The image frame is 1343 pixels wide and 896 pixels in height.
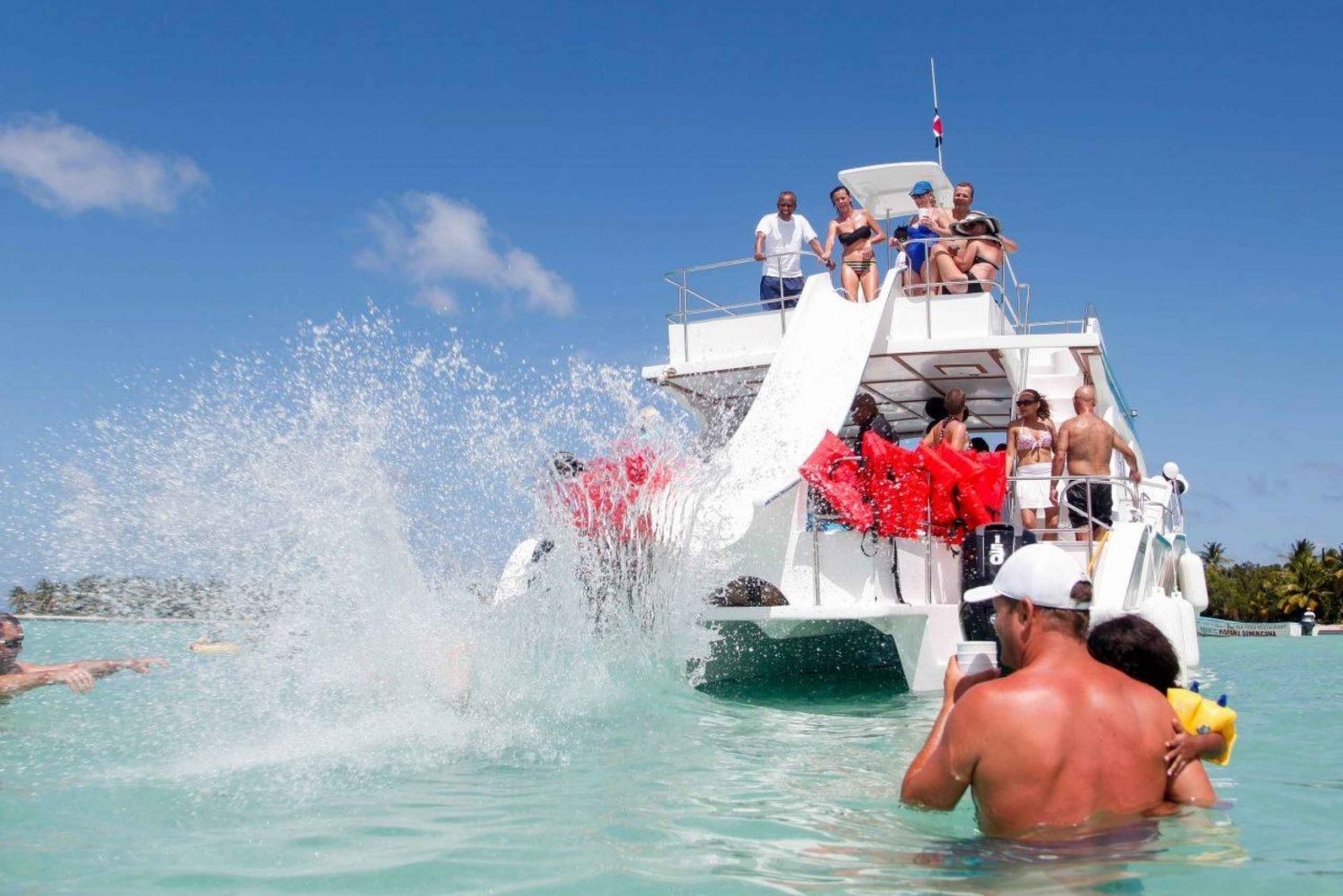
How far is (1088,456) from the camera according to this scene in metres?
9.83

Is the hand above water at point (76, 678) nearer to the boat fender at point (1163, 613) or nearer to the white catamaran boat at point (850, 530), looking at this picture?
the white catamaran boat at point (850, 530)

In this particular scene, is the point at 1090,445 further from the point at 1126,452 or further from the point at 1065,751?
the point at 1065,751

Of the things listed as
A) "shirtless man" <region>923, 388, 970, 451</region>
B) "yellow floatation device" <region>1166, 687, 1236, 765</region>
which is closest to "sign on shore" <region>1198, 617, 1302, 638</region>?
"shirtless man" <region>923, 388, 970, 451</region>

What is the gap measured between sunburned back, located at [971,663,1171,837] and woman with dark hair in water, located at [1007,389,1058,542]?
7.09 m

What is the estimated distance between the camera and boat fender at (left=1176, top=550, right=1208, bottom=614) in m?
13.3

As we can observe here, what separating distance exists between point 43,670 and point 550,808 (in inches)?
167

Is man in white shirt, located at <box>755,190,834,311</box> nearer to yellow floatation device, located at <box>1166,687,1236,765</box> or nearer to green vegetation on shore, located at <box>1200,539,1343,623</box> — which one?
yellow floatation device, located at <box>1166,687,1236,765</box>

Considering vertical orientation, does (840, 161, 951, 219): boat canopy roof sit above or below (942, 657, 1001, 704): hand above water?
above

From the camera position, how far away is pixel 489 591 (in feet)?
30.3

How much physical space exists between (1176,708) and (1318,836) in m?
1.09

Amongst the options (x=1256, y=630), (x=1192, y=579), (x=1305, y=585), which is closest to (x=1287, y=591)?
(x=1305, y=585)

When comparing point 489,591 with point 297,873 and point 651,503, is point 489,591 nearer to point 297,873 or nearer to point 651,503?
point 651,503

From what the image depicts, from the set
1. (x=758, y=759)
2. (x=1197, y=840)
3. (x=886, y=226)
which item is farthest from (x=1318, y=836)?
(x=886, y=226)

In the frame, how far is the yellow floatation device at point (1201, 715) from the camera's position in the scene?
153 inches
